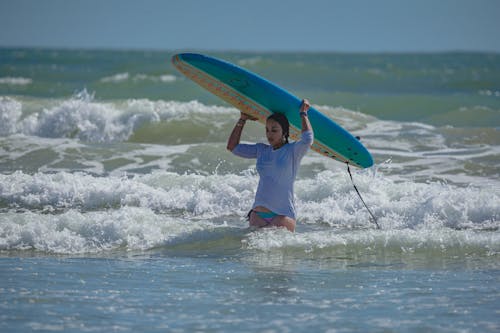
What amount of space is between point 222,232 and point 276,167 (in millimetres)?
1163

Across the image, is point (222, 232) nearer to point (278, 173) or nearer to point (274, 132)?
point (278, 173)

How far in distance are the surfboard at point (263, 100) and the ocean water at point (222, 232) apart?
31.3 inches

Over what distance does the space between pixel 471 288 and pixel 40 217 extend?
4.06 meters

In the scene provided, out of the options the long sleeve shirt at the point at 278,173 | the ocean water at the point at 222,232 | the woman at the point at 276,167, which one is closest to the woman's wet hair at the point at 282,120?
the woman at the point at 276,167

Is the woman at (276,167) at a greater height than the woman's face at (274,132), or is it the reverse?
the woman's face at (274,132)

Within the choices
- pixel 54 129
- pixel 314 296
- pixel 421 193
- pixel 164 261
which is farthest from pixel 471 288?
pixel 54 129

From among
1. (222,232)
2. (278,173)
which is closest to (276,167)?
(278,173)

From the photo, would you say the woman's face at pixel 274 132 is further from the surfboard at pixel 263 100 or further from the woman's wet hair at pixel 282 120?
the surfboard at pixel 263 100

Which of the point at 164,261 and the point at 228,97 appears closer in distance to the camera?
the point at 164,261

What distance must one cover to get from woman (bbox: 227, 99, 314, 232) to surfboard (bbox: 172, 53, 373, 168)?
0.48 m

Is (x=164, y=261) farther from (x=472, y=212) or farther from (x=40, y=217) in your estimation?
(x=472, y=212)

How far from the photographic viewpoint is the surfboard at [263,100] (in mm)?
7277

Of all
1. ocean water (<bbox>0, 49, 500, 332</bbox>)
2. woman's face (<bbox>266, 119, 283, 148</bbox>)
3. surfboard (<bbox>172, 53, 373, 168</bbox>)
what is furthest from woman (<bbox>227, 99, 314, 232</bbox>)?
surfboard (<bbox>172, 53, 373, 168</bbox>)

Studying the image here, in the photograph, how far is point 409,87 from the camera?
29875mm
